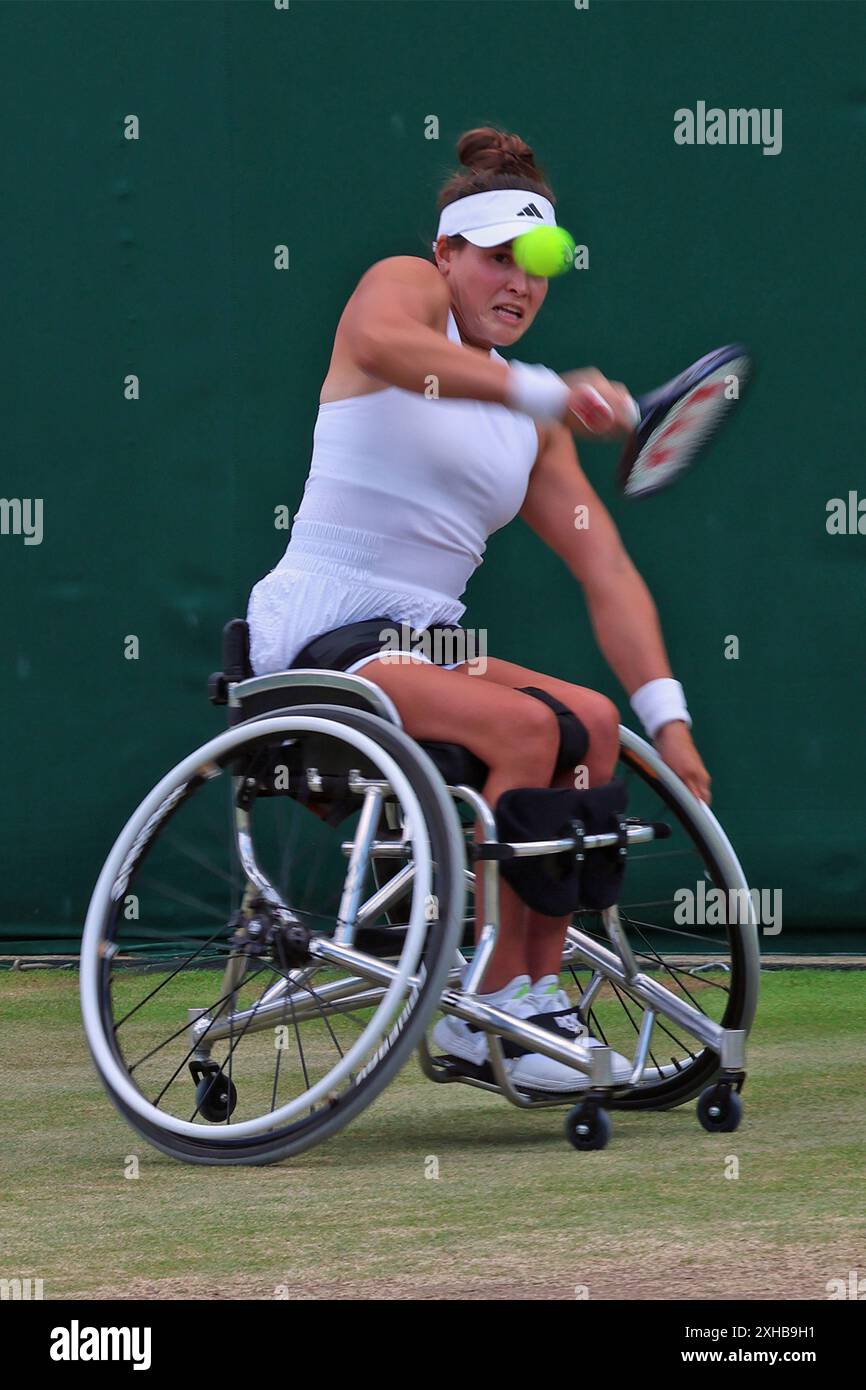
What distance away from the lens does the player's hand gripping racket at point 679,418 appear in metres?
2.17

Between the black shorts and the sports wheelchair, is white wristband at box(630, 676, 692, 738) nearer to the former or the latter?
the sports wheelchair

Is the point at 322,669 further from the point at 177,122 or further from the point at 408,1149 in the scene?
the point at 177,122

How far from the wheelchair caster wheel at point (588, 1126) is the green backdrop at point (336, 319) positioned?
1.76 m

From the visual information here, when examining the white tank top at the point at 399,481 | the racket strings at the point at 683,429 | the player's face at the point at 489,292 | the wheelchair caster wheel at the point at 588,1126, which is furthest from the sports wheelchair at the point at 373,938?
the player's face at the point at 489,292

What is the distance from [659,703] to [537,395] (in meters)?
0.50

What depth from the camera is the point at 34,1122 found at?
2441 millimetres

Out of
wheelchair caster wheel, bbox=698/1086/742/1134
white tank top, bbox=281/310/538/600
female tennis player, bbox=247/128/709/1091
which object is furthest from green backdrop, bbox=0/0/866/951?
wheelchair caster wheel, bbox=698/1086/742/1134

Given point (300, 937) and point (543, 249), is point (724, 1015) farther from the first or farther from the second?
point (543, 249)

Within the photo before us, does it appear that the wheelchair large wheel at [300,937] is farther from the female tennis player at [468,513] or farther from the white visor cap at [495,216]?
the white visor cap at [495,216]

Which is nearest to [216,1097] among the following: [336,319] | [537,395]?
[537,395]

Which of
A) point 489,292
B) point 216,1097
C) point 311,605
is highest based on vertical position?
point 489,292

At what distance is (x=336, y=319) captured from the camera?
3848 mm

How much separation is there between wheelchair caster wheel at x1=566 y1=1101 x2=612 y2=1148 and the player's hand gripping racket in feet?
2.21

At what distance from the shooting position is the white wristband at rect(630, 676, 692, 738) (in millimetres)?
2357
